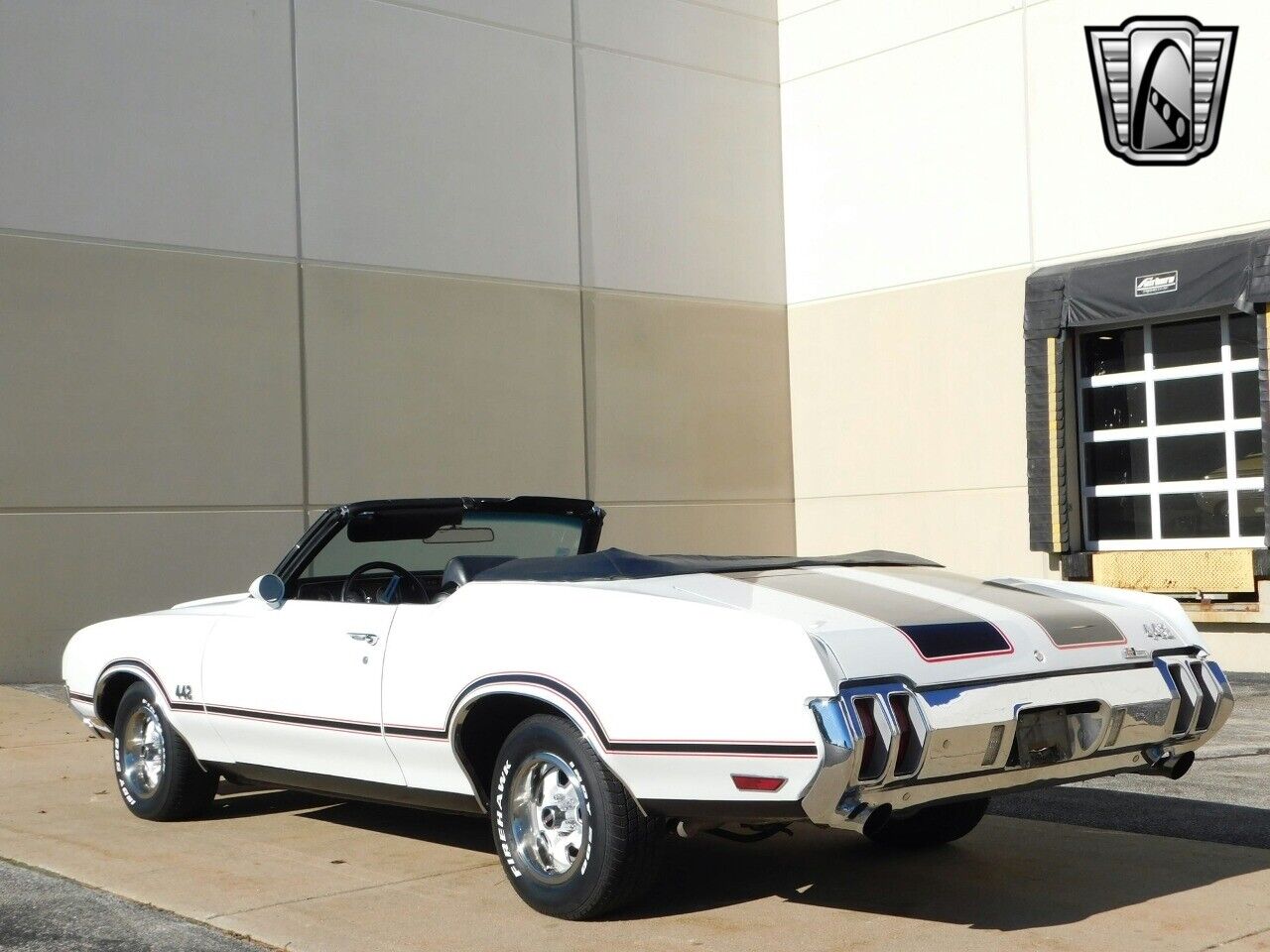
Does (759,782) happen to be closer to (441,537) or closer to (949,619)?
(949,619)

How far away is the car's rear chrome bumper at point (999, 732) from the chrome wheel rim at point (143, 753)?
349 cm

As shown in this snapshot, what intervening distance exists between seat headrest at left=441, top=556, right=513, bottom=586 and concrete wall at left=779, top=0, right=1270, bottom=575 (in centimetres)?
960

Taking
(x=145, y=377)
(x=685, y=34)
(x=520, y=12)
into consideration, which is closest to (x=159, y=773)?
(x=145, y=377)

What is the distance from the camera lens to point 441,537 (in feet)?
20.4

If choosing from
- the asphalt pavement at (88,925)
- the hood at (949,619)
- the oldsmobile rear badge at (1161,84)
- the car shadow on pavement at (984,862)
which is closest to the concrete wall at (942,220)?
the oldsmobile rear badge at (1161,84)

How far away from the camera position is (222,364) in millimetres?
12930

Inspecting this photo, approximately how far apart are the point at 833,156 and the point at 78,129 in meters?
7.57

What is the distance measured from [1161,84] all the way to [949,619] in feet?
34.0

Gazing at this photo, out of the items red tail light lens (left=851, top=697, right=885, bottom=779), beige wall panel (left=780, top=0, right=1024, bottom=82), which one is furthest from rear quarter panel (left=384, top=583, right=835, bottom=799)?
beige wall panel (left=780, top=0, right=1024, bottom=82)

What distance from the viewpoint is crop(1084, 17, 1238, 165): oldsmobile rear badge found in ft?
43.0

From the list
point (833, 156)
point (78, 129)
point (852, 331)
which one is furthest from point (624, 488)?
point (78, 129)

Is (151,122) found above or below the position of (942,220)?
above

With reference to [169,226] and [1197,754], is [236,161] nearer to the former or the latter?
[169,226]

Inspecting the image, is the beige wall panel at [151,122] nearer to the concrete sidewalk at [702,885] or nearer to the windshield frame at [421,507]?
the concrete sidewalk at [702,885]
